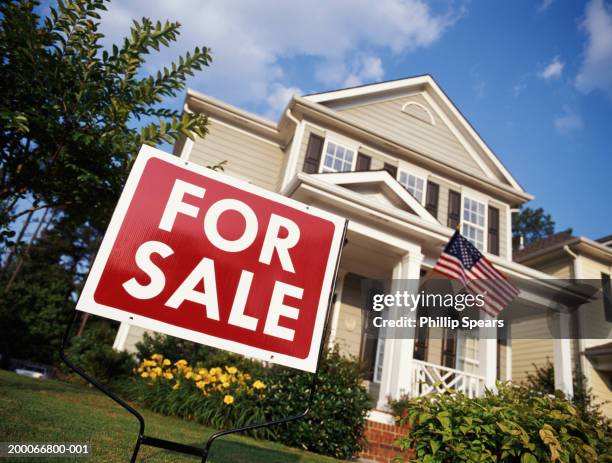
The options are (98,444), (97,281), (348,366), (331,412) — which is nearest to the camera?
(97,281)

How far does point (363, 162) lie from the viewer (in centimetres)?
1285

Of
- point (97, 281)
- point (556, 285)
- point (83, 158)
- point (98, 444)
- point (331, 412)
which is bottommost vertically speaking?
point (98, 444)

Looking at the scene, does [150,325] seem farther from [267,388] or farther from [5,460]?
[267,388]

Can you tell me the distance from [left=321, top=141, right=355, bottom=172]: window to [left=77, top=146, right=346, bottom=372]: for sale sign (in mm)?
10354

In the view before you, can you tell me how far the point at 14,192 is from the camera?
4.46 meters

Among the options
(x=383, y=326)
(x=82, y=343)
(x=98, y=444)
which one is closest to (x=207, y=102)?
(x=82, y=343)

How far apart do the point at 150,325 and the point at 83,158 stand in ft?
11.7

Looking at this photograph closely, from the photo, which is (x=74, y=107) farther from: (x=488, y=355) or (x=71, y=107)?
(x=488, y=355)

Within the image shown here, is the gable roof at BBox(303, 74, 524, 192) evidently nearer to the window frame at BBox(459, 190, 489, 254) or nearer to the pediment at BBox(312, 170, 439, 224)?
the window frame at BBox(459, 190, 489, 254)

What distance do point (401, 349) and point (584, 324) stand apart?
28.9ft

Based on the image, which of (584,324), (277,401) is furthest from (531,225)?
(277,401)

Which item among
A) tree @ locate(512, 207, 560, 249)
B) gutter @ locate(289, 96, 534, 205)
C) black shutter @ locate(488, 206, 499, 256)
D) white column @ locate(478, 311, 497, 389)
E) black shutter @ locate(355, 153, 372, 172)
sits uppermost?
tree @ locate(512, 207, 560, 249)

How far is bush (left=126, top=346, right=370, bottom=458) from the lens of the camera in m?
5.99

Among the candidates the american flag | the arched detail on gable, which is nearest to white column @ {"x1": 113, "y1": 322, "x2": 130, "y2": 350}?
the american flag
